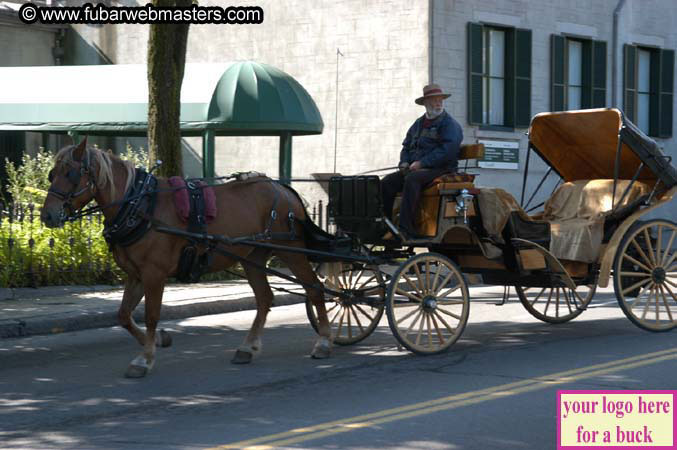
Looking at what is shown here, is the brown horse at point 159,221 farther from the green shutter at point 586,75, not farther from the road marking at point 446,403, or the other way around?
the green shutter at point 586,75

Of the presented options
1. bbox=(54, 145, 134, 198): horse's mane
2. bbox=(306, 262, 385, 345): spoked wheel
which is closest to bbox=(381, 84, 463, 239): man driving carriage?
bbox=(306, 262, 385, 345): spoked wheel

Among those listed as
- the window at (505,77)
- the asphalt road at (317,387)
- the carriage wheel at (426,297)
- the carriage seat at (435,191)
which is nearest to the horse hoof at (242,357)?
the asphalt road at (317,387)

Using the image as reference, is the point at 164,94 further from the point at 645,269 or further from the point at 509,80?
the point at 509,80

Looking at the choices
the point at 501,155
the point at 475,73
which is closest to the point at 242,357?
the point at 475,73

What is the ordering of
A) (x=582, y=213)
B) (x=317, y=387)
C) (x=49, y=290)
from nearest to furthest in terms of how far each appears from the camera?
1. (x=317, y=387)
2. (x=582, y=213)
3. (x=49, y=290)

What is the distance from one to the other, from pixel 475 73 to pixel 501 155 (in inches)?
73.2

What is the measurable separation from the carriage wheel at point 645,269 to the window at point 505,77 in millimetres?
11102

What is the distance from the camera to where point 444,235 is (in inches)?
407

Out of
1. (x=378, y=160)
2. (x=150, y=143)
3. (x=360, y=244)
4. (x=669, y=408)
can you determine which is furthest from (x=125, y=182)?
(x=378, y=160)

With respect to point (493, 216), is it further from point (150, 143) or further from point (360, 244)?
point (150, 143)

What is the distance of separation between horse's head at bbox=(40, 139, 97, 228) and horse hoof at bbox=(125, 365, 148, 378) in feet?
4.46

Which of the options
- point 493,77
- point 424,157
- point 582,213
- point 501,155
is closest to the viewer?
point 424,157

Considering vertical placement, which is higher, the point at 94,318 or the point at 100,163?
the point at 100,163

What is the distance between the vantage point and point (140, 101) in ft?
71.4
